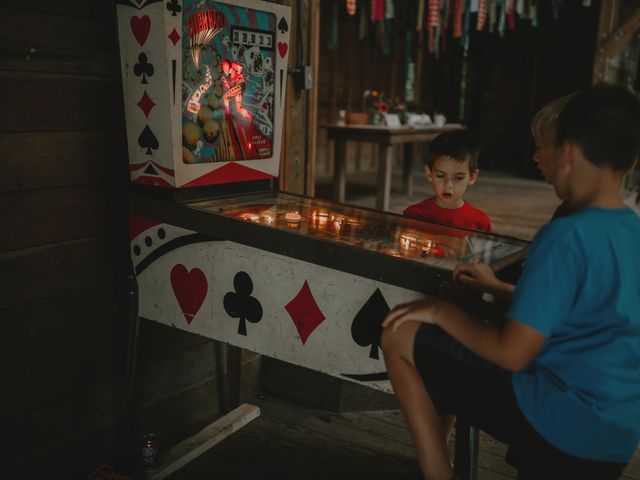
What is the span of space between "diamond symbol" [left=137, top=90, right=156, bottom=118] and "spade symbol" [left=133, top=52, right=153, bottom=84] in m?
0.05

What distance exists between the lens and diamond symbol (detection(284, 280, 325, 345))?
186cm

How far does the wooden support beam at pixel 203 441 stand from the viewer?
Answer: 2428 mm

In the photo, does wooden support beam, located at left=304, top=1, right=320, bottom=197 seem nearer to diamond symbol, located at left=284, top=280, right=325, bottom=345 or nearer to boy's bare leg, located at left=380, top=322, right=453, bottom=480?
diamond symbol, located at left=284, top=280, right=325, bottom=345

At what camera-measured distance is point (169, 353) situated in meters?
2.72

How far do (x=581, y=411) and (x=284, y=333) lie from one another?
937 millimetres

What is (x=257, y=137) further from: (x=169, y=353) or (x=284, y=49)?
(x=169, y=353)

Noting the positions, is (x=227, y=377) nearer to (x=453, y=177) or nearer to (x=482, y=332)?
(x=453, y=177)

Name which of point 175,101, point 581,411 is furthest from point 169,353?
point 581,411

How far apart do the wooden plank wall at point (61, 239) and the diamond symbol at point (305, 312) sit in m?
0.85

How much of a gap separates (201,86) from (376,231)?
2.62ft

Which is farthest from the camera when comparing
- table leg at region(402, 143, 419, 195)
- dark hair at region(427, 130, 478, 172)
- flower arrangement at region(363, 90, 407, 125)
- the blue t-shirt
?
table leg at region(402, 143, 419, 195)

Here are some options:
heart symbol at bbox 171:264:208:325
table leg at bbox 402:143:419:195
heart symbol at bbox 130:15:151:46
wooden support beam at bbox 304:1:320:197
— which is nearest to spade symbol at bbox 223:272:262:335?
heart symbol at bbox 171:264:208:325

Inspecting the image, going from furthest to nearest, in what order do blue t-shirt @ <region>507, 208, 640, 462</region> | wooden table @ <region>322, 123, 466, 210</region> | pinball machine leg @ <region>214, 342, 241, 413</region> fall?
wooden table @ <region>322, 123, 466, 210</region> → pinball machine leg @ <region>214, 342, 241, 413</region> → blue t-shirt @ <region>507, 208, 640, 462</region>

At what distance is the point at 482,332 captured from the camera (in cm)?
131
